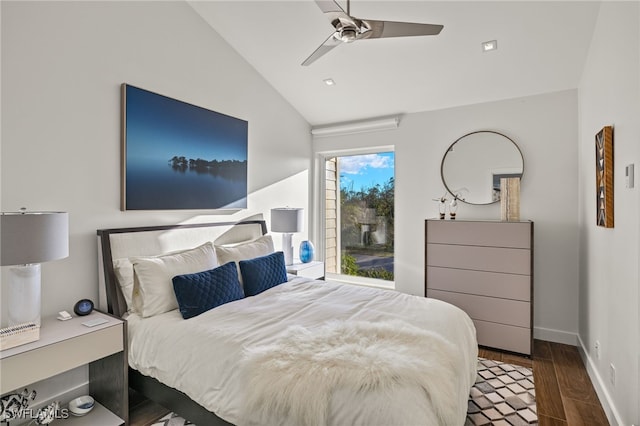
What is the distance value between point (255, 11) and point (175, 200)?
70.9 inches

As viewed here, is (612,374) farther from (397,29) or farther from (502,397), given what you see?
(397,29)

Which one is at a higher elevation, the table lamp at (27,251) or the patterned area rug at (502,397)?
the table lamp at (27,251)

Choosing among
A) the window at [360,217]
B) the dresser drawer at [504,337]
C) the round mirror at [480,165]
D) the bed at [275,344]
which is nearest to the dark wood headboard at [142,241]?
the bed at [275,344]

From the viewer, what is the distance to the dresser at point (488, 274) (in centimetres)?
305

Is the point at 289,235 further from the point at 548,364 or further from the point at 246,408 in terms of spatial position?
the point at 548,364

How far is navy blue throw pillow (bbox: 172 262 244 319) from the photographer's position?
221cm

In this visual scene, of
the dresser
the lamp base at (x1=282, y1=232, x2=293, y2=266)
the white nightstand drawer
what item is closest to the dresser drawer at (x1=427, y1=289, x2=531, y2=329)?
the dresser

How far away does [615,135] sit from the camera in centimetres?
204

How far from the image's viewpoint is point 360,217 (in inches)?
183

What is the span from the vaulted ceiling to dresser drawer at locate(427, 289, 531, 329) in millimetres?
2076

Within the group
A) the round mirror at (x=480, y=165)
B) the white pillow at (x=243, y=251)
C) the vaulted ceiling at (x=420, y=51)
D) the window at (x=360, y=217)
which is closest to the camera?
the vaulted ceiling at (x=420, y=51)

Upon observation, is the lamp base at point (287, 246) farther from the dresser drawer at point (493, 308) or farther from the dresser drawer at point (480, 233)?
the dresser drawer at point (493, 308)

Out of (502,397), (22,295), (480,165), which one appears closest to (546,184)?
(480,165)

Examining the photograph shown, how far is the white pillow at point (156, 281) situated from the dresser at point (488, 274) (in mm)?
2378
